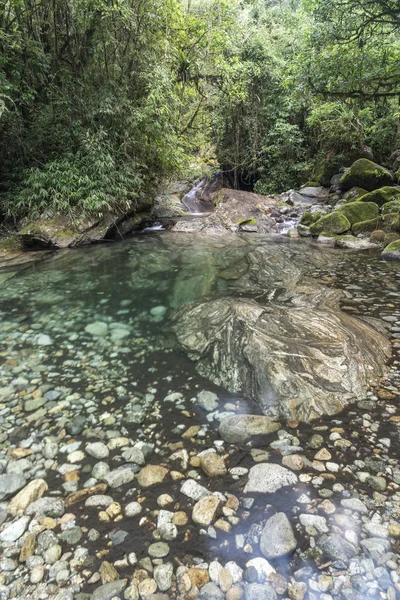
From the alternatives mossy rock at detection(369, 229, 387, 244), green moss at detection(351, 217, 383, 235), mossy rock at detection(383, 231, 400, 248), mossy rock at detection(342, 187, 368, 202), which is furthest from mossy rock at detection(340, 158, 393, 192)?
mossy rock at detection(383, 231, 400, 248)

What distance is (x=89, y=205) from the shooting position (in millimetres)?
9648

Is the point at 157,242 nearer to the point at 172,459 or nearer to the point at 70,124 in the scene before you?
the point at 70,124

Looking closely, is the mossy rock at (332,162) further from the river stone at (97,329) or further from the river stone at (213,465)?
the river stone at (213,465)

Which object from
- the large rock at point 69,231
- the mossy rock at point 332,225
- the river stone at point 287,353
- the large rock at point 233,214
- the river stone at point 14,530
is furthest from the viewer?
the large rock at point 233,214

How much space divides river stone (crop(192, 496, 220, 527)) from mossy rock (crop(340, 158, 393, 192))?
15411 mm

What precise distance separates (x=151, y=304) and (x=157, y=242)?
6423 mm

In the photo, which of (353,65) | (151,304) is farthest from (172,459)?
(353,65)

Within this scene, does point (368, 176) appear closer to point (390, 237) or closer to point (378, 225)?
point (378, 225)

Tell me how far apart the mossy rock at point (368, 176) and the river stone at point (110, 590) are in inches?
630

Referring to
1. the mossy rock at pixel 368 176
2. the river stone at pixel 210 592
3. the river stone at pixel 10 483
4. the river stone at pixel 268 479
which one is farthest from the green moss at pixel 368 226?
the river stone at pixel 10 483

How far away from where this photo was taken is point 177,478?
2.16 metres

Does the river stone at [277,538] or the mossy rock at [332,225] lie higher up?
the river stone at [277,538]

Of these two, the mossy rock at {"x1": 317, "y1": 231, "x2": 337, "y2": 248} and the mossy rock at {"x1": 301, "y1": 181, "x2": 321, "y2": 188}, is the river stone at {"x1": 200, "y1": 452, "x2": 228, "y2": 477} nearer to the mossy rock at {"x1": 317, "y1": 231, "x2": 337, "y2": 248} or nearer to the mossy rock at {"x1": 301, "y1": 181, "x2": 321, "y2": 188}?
the mossy rock at {"x1": 317, "y1": 231, "x2": 337, "y2": 248}

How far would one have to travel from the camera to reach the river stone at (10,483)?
2062 mm
